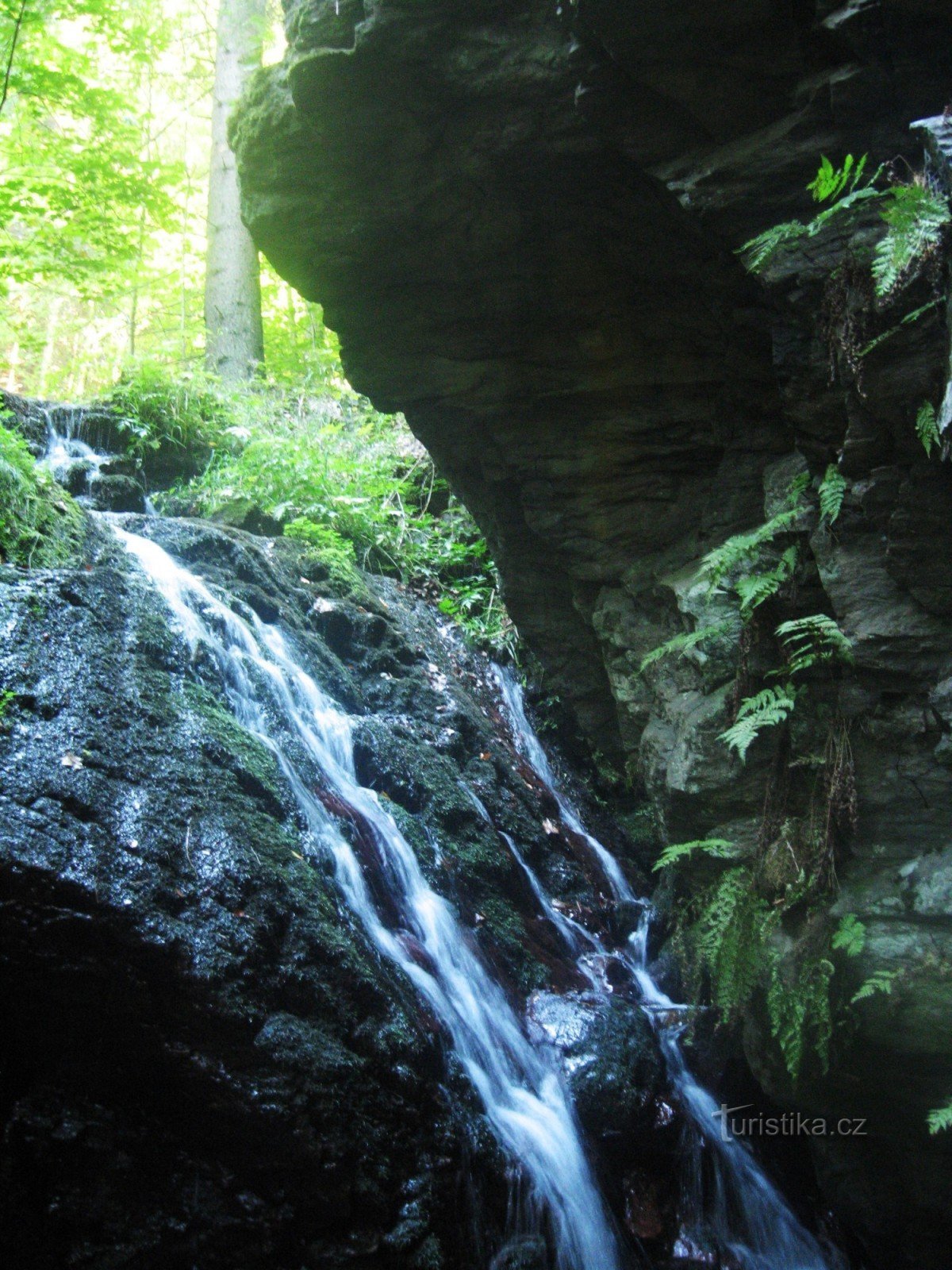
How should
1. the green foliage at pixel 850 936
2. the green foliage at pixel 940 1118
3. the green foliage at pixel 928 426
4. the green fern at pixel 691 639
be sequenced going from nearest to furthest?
the green foliage at pixel 928 426 → the green foliage at pixel 940 1118 → the green foliage at pixel 850 936 → the green fern at pixel 691 639

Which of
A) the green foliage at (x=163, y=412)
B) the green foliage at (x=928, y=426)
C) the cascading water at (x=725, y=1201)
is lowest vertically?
the cascading water at (x=725, y=1201)

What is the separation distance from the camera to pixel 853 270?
396cm

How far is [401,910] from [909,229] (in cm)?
439

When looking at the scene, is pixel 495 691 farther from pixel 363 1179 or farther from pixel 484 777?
pixel 363 1179

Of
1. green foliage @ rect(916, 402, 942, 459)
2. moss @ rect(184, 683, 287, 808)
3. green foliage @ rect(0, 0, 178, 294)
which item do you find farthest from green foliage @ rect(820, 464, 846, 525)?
green foliage @ rect(0, 0, 178, 294)

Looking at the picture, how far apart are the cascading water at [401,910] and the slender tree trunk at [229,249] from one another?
649 cm

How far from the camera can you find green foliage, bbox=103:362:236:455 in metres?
10.2

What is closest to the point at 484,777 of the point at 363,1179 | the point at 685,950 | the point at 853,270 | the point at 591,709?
the point at 591,709

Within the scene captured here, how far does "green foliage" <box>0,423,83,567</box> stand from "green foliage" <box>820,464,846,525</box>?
469cm

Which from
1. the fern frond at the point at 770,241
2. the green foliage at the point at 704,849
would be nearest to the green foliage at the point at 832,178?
the fern frond at the point at 770,241

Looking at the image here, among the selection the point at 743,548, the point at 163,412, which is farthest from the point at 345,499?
the point at 743,548

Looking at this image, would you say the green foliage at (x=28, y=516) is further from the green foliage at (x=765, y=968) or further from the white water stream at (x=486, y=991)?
the green foliage at (x=765, y=968)

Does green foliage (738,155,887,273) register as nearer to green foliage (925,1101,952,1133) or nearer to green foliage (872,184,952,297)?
green foliage (872,184,952,297)

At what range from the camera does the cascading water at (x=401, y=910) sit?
4406mm
